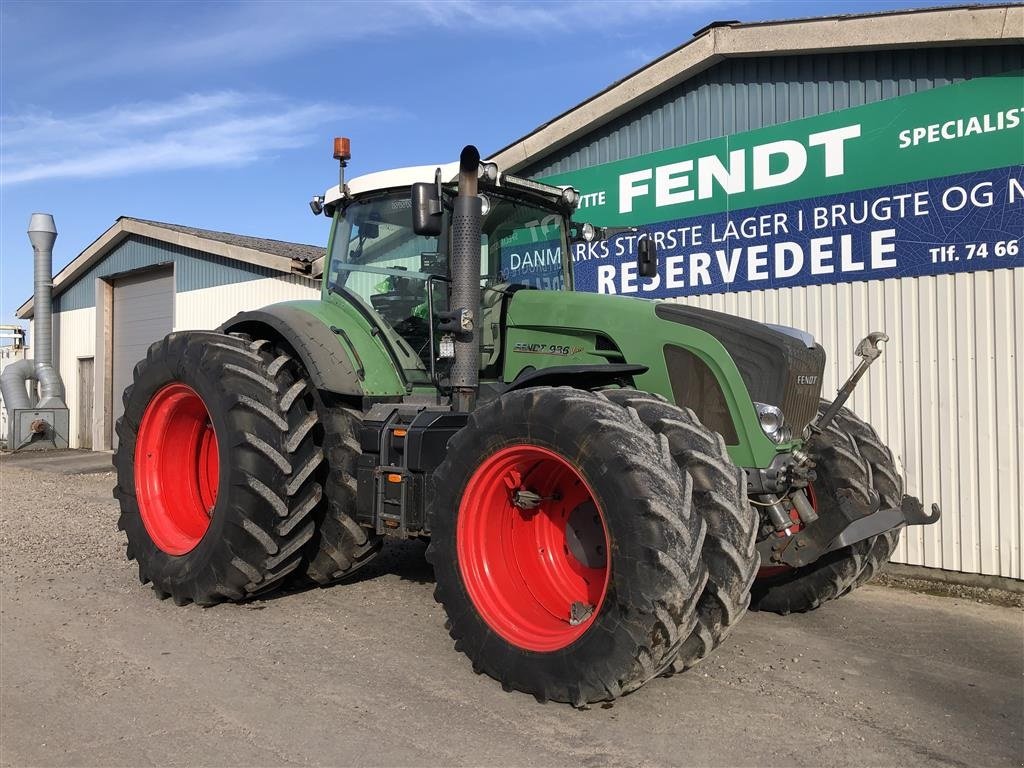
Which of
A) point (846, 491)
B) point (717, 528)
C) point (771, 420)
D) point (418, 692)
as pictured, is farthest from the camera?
point (846, 491)

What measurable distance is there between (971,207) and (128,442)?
5.86 meters

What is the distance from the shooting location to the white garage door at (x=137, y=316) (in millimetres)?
15672

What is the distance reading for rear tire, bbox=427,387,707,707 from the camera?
3.18 metres

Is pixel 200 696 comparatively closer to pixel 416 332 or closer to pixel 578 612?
pixel 578 612

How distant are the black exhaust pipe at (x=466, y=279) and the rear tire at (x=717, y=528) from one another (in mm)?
1368

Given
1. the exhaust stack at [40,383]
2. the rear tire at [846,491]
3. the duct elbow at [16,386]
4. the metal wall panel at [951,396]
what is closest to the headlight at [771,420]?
the rear tire at [846,491]

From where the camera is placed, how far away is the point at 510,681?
141 inches

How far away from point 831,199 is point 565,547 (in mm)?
4032

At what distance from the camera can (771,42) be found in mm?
6855

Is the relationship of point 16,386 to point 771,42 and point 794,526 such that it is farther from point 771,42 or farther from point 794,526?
point 794,526

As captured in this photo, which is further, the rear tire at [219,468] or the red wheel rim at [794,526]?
the rear tire at [219,468]

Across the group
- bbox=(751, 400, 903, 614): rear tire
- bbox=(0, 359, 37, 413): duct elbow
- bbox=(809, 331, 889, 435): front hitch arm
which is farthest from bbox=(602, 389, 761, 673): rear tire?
bbox=(0, 359, 37, 413): duct elbow

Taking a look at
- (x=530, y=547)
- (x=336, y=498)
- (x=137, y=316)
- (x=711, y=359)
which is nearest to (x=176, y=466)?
(x=336, y=498)

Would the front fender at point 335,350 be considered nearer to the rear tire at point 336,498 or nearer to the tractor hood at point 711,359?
the rear tire at point 336,498
